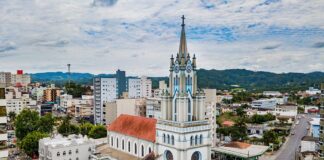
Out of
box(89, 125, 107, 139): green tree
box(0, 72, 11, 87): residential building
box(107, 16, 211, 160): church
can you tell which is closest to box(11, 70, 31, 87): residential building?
box(0, 72, 11, 87): residential building

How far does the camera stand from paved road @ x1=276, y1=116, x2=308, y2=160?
51.3 m

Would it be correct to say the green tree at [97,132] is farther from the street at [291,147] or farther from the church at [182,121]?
the street at [291,147]

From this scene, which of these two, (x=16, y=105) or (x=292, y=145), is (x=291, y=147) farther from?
(x=16, y=105)

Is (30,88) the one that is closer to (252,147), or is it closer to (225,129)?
(225,129)

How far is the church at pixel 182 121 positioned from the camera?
110ft

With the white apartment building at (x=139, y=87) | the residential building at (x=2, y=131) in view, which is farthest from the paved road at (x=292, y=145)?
the white apartment building at (x=139, y=87)

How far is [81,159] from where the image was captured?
4300 cm

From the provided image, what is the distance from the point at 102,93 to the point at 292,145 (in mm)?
49295

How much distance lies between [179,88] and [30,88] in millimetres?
123136

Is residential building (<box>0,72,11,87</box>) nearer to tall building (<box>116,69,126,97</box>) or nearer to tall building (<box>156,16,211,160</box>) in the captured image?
tall building (<box>116,69,126,97</box>)

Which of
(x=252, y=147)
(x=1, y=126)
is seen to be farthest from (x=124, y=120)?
(x=1, y=126)

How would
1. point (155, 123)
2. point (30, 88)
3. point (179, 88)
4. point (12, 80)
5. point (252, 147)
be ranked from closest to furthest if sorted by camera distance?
point (179, 88) < point (155, 123) < point (252, 147) < point (30, 88) < point (12, 80)

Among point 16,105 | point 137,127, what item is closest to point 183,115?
point 137,127

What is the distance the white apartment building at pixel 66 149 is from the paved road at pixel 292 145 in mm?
29541
